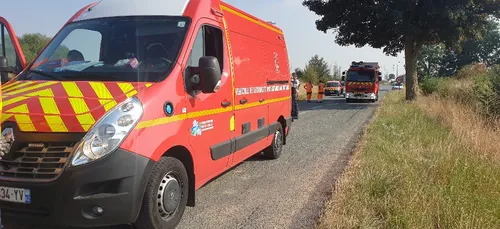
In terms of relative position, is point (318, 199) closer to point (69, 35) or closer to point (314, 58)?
point (69, 35)

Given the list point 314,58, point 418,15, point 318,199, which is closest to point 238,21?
point 318,199

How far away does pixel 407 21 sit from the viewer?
22.7m

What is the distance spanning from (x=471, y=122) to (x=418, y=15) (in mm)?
14912

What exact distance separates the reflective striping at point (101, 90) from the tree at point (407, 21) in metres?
20.9

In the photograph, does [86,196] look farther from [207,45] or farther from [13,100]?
[207,45]

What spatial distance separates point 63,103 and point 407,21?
2244 centimetres

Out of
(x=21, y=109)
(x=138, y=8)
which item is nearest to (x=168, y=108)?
(x=21, y=109)

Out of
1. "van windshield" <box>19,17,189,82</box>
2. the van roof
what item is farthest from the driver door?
the van roof

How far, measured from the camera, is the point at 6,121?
11.0ft

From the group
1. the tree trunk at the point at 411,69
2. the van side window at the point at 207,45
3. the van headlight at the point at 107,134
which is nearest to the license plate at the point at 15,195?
the van headlight at the point at 107,134

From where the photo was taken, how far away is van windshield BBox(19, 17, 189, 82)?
13.0 feet

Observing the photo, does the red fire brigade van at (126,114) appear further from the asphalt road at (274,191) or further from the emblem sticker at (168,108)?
the asphalt road at (274,191)

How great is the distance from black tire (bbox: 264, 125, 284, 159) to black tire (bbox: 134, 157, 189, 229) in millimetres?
3394

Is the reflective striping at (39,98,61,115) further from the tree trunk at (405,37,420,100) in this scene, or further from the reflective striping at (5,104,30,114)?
the tree trunk at (405,37,420,100)
